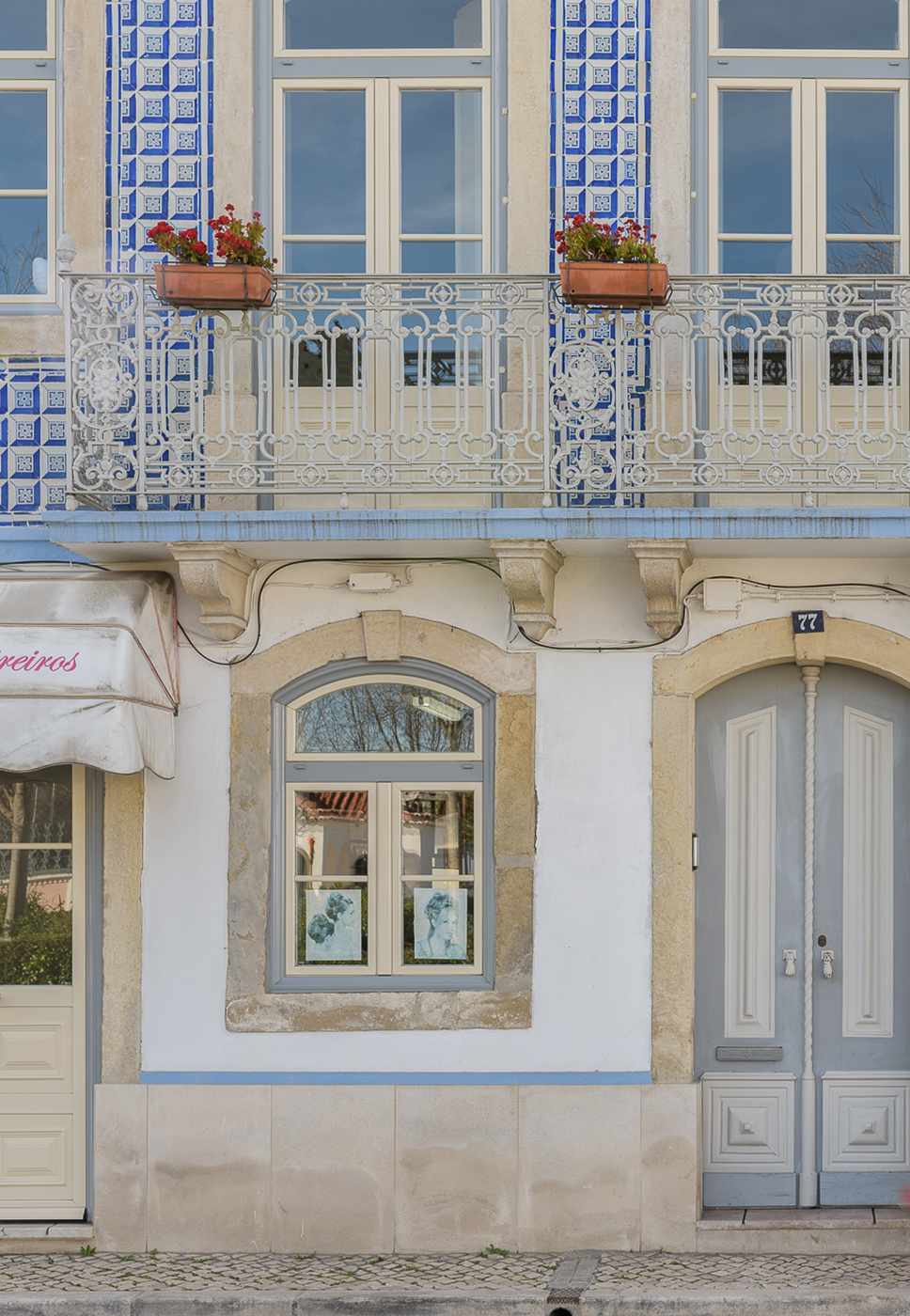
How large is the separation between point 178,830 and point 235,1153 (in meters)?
1.61

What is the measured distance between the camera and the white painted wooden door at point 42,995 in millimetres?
6844

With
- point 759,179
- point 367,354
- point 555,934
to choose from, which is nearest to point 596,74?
point 759,179

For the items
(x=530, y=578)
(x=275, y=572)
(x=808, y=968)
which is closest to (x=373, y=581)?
(x=275, y=572)

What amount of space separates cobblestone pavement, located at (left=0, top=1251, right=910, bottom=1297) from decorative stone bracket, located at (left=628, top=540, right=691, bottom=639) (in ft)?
9.86

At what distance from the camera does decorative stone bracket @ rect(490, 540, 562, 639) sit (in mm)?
6289

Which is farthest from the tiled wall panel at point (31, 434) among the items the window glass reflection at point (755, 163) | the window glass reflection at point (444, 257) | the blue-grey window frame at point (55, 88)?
the window glass reflection at point (755, 163)

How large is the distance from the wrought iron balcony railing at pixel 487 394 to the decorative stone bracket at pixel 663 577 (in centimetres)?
28

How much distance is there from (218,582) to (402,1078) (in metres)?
2.59

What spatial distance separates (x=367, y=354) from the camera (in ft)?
22.5

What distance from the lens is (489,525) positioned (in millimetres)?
6270

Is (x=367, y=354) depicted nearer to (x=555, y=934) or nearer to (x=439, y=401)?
(x=439, y=401)

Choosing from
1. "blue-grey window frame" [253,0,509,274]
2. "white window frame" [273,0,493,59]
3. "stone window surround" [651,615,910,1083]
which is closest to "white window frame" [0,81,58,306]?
"blue-grey window frame" [253,0,509,274]

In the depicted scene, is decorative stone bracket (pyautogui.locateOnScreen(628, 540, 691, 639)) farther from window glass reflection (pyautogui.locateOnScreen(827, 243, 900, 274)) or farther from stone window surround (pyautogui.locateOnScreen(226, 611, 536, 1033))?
window glass reflection (pyautogui.locateOnScreen(827, 243, 900, 274))

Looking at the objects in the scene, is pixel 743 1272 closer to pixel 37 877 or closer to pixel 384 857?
pixel 384 857
